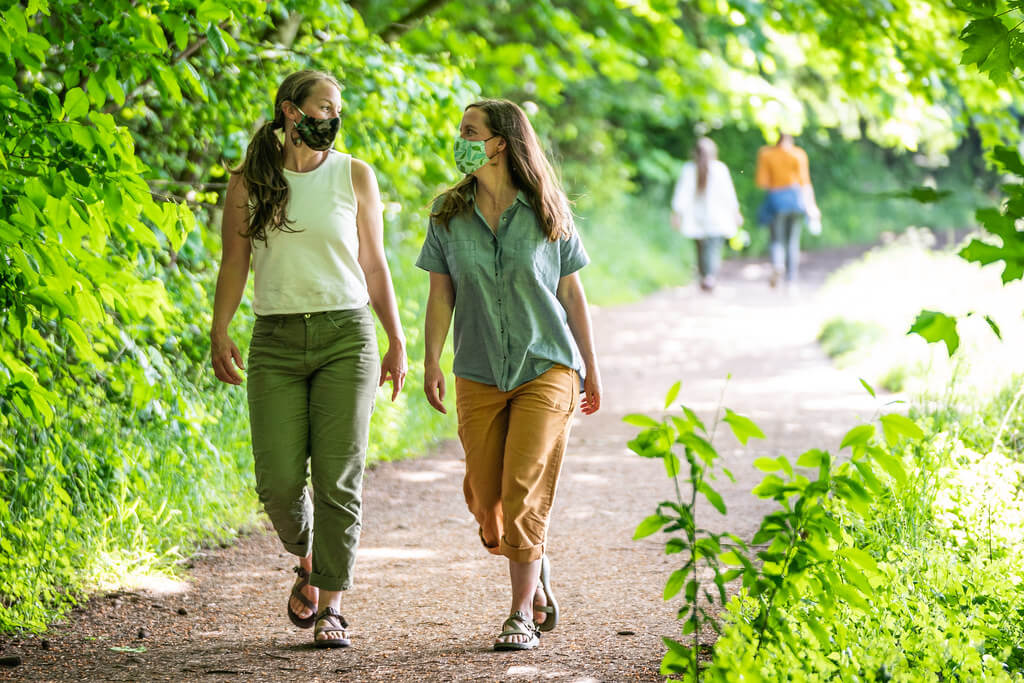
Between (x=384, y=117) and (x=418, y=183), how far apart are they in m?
3.53

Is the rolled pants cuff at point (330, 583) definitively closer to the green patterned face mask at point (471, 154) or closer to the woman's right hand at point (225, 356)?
the woman's right hand at point (225, 356)

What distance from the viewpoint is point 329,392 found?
13.9 feet

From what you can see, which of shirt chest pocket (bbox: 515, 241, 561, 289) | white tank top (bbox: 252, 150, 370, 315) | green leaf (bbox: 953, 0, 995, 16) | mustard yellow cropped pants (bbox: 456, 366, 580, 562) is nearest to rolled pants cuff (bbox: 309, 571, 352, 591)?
mustard yellow cropped pants (bbox: 456, 366, 580, 562)

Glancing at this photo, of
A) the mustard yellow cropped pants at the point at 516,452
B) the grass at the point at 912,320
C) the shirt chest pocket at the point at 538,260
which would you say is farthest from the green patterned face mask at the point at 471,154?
the grass at the point at 912,320

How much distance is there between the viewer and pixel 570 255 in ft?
14.1

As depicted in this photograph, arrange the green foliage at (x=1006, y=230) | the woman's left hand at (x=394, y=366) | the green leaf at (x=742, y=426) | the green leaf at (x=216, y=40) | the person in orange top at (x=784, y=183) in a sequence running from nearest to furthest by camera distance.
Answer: the green foliage at (x=1006, y=230) < the green leaf at (x=742, y=426) < the woman's left hand at (x=394, y=366) < the green leaf at (x=216, y=40) < the person in orange top at (x=784, y=183)

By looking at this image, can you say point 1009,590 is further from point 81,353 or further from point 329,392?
point 81,353

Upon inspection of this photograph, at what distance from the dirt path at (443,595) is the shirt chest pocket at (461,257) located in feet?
4.60

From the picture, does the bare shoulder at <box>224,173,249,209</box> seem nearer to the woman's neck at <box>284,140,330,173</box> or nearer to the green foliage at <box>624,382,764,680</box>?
the woman's neck at <box>284,140,330,173</box>

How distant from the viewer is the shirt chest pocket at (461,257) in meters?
4.20

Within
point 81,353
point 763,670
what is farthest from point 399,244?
point 763,670

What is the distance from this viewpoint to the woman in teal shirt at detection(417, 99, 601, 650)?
4.14 metres

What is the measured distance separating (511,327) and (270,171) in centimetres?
106

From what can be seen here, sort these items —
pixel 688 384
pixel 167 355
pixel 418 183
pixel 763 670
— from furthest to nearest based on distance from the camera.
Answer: pixel 688 384 → pixel 418 183 → pixel 167 355 → pixel 763 670
